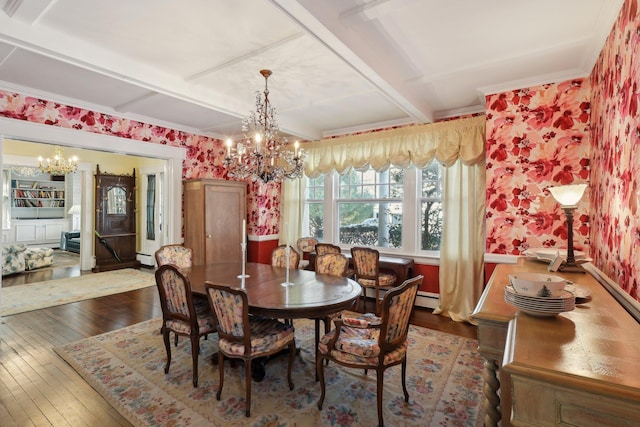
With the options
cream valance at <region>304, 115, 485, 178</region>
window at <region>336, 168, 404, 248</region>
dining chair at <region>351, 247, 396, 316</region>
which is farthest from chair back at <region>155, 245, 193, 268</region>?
window at <region>336, 168, 404, 248</region>

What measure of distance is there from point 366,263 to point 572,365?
309 centimetres

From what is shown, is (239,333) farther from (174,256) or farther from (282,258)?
(174,256)

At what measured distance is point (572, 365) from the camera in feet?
2.79

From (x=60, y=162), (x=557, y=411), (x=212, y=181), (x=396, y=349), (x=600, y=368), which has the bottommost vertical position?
(x=396, y=349)

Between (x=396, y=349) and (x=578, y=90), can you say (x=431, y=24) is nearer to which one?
(x=578, y=90)

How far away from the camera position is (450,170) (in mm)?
3932

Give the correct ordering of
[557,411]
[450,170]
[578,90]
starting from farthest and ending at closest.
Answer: [450,170]
[578,90]
[557,411]

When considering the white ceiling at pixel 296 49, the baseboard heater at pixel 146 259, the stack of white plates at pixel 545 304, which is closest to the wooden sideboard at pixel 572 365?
the stack of white plates at pixel 545 304

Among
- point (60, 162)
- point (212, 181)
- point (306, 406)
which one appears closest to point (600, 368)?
point (306, 406)

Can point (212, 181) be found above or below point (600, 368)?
above

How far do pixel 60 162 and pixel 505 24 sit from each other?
7867 mm

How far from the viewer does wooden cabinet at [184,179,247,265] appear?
178 inches

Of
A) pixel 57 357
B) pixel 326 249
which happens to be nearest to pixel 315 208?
pixel 326 249

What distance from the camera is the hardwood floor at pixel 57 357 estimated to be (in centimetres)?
205
